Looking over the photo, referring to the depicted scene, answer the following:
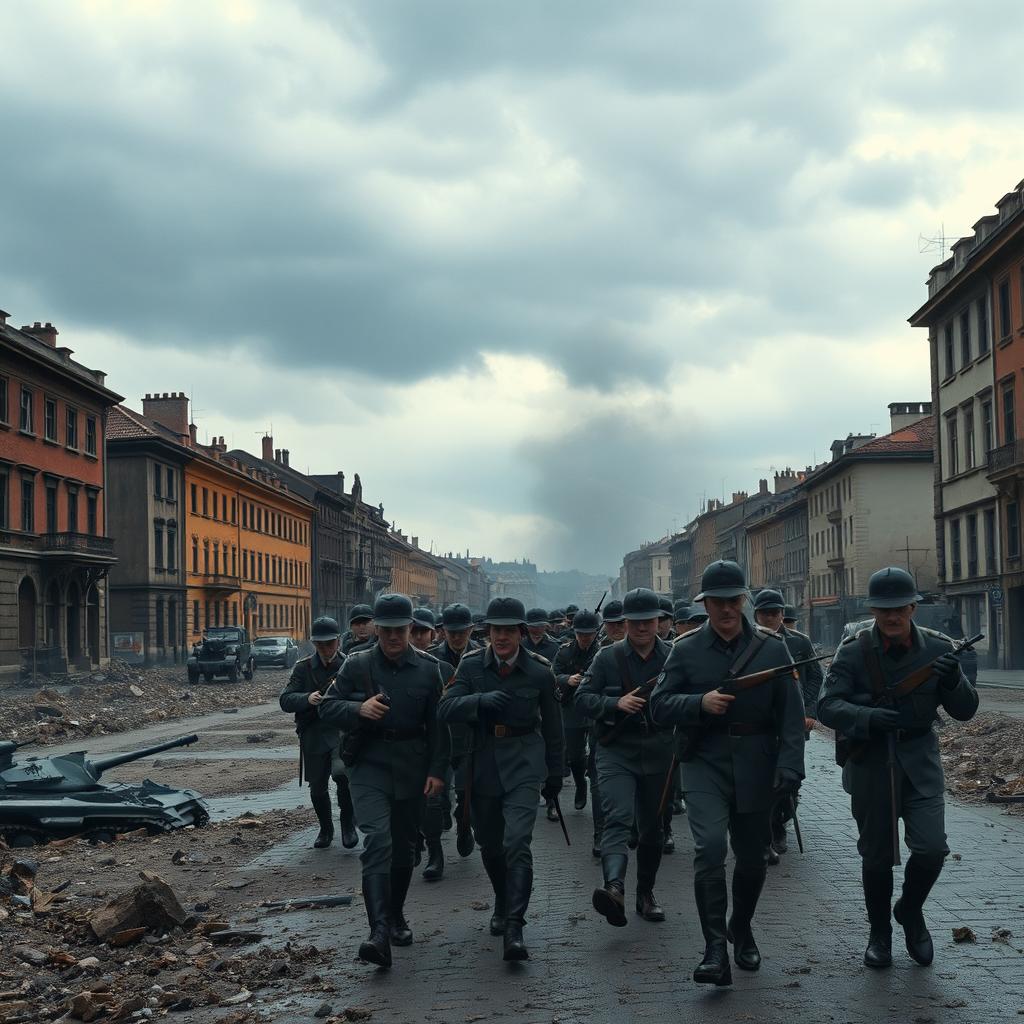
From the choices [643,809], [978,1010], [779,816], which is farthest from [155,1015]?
[779,816]

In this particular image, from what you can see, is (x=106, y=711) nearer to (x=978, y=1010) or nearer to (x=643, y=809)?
(x=643, y=809)

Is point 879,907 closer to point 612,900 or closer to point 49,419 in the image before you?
point 612,900

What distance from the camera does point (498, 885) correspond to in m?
7.38

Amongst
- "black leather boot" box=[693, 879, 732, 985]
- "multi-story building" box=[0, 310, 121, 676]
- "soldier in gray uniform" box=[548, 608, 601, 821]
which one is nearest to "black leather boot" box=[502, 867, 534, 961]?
"black leather boot" box=[693, 879, 732, 985]

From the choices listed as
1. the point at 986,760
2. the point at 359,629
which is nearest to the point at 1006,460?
the point at 986,760

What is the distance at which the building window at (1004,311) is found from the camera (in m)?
42.6

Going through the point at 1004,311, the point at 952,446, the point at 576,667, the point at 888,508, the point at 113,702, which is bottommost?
the point at 113,702

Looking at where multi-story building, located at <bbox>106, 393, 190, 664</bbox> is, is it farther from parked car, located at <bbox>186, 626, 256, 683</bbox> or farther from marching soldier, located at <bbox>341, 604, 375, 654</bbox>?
marching soldier, located at <bbox>341, 604, 375, 654</bbox>

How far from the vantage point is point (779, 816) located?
31.9 ft

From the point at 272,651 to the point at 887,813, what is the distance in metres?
48.7

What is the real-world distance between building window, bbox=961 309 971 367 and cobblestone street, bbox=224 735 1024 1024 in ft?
131

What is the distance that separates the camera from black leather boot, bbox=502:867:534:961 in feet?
21.7

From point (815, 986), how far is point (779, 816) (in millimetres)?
3779

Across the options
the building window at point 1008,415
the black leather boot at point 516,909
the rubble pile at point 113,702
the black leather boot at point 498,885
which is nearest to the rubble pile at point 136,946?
the black leather boot at point 516,909
